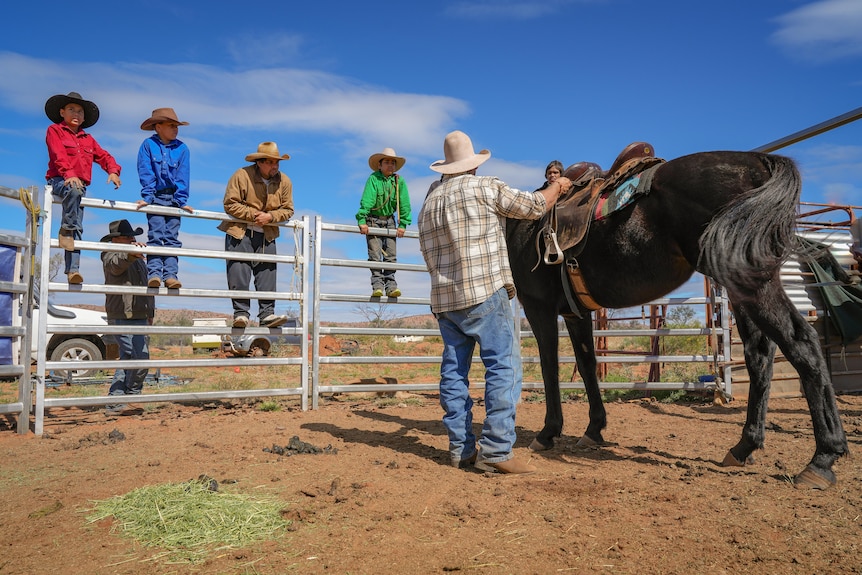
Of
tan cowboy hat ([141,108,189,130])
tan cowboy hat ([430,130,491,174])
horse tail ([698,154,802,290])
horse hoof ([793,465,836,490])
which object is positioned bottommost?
horse hoof ([793,465,836,490])

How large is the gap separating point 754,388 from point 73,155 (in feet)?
20.8

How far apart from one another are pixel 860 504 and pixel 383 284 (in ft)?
16.5

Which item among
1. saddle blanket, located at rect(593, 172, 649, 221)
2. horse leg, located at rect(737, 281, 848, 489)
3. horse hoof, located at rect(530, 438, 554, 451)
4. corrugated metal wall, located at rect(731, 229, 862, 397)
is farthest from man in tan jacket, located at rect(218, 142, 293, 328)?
corrugated metal wall, located at rect(731, 229, 862, 397)

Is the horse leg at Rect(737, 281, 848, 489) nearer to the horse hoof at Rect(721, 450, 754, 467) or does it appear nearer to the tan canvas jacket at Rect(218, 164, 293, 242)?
the horse hoof at Rect(721, 450, 754, 467)

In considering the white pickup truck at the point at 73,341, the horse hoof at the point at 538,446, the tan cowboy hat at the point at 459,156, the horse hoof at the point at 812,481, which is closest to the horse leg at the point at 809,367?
the horse hoof at the point at 812,481

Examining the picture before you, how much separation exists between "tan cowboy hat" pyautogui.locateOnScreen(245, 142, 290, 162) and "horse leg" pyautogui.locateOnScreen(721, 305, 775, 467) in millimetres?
4719

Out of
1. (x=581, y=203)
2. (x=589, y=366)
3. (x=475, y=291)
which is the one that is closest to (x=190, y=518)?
(x=475, y=291)

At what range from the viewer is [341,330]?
21.8 feet

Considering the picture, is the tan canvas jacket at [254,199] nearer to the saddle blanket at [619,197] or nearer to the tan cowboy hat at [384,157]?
the tan cowboy hat at [384,157]

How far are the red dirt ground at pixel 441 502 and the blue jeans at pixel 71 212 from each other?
5.14ft

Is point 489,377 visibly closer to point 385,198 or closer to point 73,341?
point 385,198

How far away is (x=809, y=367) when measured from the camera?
3.49 m

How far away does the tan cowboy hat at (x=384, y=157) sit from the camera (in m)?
7.15

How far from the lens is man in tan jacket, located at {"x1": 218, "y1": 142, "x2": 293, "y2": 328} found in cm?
632
